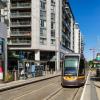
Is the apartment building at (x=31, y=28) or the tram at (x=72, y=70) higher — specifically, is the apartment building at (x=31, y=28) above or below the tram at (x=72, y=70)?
above

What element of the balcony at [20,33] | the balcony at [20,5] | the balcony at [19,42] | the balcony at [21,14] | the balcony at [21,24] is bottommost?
the balcony at [19,42]

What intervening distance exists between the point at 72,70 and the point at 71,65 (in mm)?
646

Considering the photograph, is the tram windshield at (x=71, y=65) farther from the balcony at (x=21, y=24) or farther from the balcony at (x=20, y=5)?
the balcony at (x=20, y=5)

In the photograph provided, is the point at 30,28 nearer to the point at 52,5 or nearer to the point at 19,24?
the point at 19,24

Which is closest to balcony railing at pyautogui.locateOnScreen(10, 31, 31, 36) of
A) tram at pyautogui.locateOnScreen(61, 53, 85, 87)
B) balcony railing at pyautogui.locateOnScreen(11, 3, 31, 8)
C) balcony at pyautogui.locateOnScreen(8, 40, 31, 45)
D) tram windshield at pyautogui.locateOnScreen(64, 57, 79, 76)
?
balcony at pyautogui.locateOnScreen(8, 40, 31, 45)

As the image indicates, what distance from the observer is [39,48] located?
89500 millimetres

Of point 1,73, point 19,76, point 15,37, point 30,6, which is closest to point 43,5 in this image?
point 30,6

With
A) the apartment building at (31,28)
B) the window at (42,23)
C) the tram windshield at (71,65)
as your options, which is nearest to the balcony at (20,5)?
the apartment building at (31,28)

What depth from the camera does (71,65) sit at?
108ft

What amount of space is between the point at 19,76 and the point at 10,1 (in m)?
48.9

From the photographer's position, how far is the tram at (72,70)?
3209cm

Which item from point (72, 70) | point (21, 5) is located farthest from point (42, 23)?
point (72, 70)

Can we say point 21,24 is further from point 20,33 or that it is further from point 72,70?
point 72,70

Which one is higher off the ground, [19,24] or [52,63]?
[19,24]
